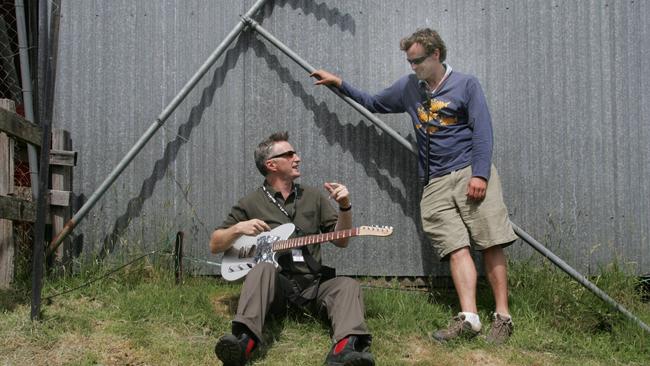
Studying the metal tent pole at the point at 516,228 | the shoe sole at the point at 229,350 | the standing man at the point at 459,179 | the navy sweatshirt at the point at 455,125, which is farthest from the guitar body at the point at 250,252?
the metal tent pole at the point at 516,228

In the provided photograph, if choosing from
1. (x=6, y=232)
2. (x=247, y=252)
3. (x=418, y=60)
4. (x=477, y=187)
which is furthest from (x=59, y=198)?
(x=477, y=187)

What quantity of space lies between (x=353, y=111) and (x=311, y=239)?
153cm

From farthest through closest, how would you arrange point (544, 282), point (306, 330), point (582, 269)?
1. point (582, 269)
2. point (544, 282)
3. point (306, 330)

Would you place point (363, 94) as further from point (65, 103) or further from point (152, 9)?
point (65, 103)

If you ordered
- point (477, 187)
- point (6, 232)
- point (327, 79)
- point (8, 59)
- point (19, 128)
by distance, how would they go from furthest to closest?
point (8, 59)
point (327, 79)
point (6, 232)
point (19, 128)
point (477, 187)

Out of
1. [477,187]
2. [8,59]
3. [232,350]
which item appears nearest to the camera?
[232,350]

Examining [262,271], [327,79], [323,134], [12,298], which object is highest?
[327,79]

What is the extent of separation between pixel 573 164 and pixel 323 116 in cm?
198

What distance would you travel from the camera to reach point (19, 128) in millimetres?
4098

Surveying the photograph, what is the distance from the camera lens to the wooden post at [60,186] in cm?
473

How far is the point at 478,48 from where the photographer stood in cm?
493

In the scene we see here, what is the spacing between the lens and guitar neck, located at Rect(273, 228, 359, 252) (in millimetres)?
3611

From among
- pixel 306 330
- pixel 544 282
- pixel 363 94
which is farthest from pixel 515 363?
pixel 363 94

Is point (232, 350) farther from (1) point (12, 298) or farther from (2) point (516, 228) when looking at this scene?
(2) point (516, 228)
